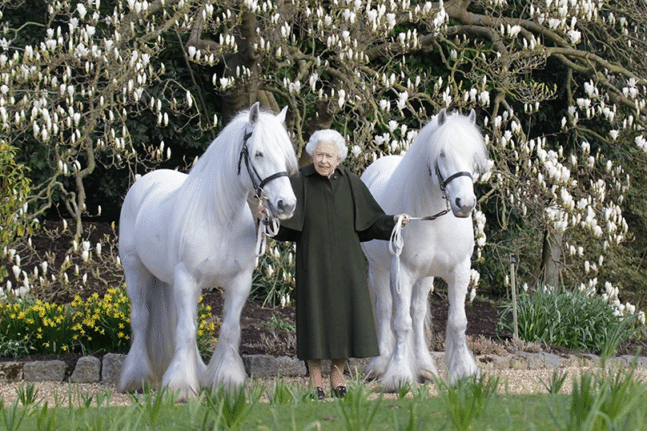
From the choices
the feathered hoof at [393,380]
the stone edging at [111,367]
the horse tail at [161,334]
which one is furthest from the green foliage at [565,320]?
the horse tail at [161,334]

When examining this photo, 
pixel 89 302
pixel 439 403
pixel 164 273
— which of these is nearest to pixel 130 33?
pixel 89 302

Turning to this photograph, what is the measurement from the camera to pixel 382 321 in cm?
605

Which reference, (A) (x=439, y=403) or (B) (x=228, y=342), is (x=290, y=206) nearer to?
(B) (x=228, y=342)

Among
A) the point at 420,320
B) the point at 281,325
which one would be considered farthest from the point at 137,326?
the point at 420,320

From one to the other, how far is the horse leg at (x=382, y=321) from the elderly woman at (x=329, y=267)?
1066mm

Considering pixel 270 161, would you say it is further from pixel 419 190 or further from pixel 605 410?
pixel 605 410

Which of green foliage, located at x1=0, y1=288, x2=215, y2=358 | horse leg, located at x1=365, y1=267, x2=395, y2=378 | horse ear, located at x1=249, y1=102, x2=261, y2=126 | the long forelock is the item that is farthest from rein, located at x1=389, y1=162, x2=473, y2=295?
green foliage, located at x1=0, y1=288, x2=215, y2=358

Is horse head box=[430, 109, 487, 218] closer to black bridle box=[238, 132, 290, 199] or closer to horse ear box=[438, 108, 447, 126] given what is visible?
horse ear box=[438, 108, 447, 126]

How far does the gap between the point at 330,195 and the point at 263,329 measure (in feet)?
8.88

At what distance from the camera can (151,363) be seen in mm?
5848

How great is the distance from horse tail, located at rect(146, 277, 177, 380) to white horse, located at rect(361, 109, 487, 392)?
5.13 ft

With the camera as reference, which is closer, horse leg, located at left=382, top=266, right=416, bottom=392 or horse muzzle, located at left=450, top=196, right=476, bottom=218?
horse muzzle, located at left=450, top=196, right=476, bottom=218

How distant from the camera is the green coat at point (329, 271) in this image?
15.9ft

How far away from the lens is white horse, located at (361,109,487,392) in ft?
16.3
